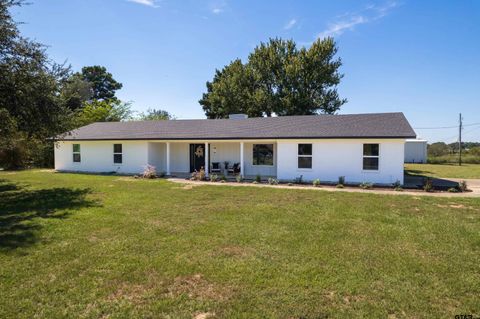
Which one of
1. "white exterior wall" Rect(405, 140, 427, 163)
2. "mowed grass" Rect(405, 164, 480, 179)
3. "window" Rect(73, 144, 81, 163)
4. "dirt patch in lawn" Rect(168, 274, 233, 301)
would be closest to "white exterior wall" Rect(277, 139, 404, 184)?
"mowed grass" Rect(405, 164, 480, 179)

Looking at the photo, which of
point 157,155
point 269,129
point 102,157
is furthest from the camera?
point 102,157

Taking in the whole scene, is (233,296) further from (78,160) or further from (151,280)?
(78,160)

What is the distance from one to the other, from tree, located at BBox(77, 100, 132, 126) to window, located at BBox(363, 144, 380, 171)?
1049 inches

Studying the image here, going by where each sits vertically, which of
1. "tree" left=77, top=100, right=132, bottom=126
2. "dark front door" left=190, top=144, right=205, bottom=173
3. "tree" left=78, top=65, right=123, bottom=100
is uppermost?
"tree" left=78, top=65, right=123, bottom=100

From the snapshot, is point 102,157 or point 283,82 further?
point 283,82

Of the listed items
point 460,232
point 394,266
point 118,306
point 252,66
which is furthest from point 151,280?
point 252,66

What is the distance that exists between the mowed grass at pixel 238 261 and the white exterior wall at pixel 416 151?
29.8m

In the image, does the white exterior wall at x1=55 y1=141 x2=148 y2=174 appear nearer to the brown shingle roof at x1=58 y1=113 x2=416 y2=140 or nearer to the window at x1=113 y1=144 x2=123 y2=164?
the window at x1=113 y1=144 x2=123 y2=164

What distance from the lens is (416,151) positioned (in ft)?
120

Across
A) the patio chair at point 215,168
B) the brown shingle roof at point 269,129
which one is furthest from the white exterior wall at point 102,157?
the patio chair at point 215,168

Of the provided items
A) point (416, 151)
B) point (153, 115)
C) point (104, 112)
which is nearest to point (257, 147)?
point (104, 112)

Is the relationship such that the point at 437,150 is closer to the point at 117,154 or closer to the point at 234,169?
the point at 234,169

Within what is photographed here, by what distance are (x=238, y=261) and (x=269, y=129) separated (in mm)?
13722

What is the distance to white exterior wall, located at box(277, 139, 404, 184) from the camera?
1500 centimetres
